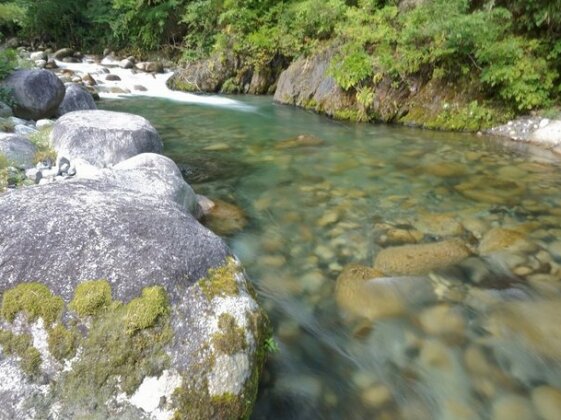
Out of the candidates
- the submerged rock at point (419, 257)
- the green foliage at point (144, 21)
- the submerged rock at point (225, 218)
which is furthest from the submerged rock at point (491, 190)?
the green foliage at point (144, 21)

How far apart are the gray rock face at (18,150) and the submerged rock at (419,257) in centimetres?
357

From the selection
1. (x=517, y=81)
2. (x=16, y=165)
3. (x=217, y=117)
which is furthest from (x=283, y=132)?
(x=16, y=165)

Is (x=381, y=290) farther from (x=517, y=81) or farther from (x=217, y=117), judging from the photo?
(x=217, y=117)

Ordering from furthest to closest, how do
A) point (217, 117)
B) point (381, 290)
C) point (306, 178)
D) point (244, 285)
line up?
point (217, 117) < point (306, 178) < point (381, 290) < point (244, 285)

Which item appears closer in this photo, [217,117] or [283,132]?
[283,132]

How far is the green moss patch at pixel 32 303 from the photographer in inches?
67.5

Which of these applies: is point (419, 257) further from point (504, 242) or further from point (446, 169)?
point (446, 169)

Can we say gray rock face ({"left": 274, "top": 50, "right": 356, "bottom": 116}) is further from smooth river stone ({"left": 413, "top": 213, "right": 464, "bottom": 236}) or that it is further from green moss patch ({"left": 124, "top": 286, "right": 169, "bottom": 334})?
green moss patch ({"left": 124, "top": 286, "right": 169, "bottom": 334})

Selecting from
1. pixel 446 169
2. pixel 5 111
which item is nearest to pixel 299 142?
pixel 446 169

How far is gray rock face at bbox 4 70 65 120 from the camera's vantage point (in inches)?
266

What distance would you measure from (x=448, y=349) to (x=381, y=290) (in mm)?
604

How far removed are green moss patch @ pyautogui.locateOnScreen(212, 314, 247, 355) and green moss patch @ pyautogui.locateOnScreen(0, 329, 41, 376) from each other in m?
0.67

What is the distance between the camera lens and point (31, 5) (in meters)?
18.7

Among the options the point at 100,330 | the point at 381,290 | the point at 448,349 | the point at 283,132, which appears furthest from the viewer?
the point at 283,132
